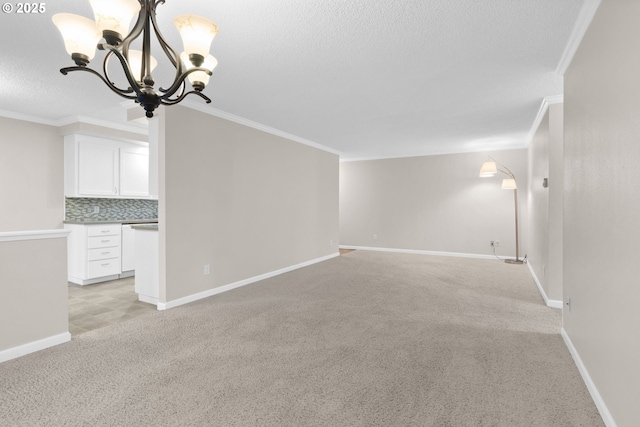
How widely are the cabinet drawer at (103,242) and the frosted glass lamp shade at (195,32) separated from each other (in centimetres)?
424

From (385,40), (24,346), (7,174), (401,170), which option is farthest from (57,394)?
(401,170)

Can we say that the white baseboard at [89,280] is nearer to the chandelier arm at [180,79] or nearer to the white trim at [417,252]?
the chandelier arm at [180,79]

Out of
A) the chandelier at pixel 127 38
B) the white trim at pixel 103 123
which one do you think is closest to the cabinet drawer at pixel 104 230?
the white trim at pixel 103 123

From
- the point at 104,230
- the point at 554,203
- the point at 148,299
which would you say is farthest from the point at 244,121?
the point at 554,203

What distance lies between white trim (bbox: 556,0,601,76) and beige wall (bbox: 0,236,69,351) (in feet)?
13.7

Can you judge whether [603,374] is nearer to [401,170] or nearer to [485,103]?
[485,103]

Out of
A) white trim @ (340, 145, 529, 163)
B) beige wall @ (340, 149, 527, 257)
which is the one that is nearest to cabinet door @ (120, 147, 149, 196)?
white trim @ (340, 145, 529, 163)

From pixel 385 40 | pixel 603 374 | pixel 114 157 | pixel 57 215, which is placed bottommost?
pixel 603 374

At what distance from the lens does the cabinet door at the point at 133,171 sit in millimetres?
5316

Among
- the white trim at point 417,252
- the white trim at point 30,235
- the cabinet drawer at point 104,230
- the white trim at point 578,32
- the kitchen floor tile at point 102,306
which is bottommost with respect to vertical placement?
the kitchen floor tile at point 102,306

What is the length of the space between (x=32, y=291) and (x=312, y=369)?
2.27 m

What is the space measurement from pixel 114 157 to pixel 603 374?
20.7 feet

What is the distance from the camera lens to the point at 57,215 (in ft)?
16.0

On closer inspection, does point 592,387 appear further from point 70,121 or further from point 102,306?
point 70,121
